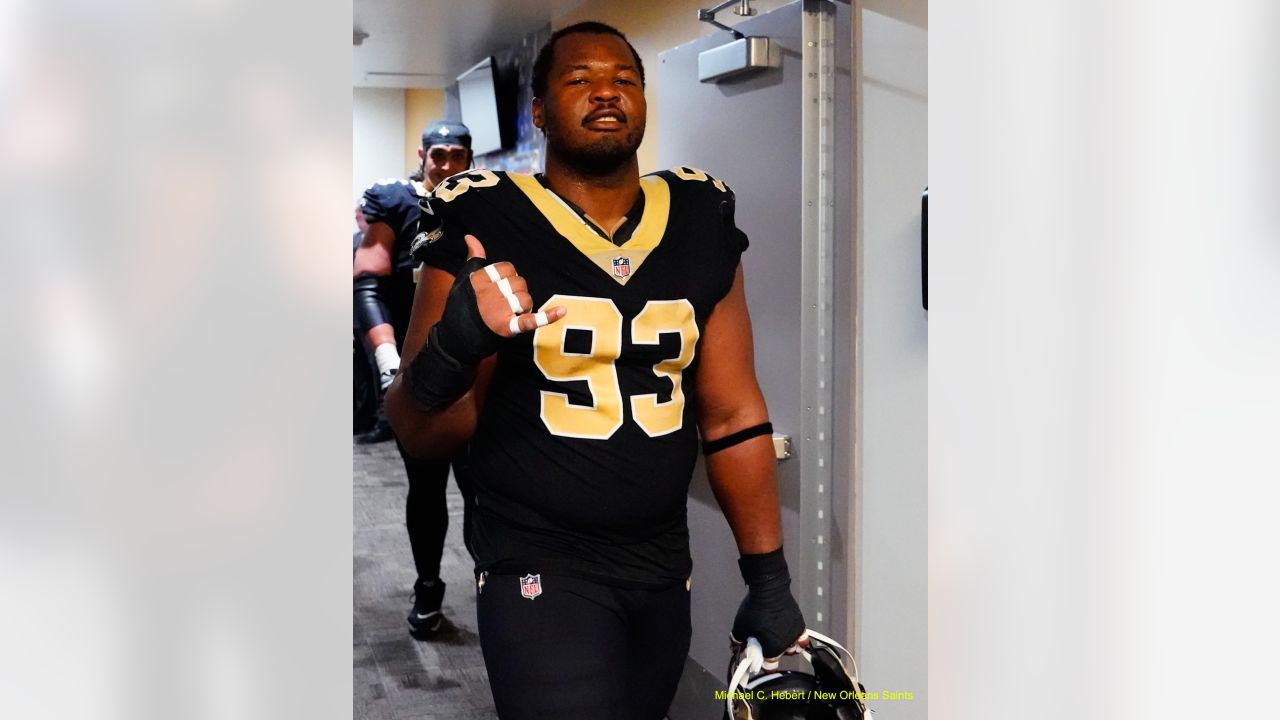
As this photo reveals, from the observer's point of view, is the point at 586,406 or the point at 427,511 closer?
the point at 586,406

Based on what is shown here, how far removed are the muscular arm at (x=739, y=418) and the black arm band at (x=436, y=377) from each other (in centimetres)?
45

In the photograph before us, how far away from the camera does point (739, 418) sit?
1811mm

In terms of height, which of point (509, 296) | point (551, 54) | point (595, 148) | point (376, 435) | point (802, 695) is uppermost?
point (551, 54)

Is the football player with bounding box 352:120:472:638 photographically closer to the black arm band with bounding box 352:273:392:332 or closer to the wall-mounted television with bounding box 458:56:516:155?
the black arm band with bounding box 352:273:392:332

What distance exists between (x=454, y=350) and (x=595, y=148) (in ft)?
1.45

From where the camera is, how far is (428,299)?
5.43 ft

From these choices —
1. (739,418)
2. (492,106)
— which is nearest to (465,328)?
(739,418)

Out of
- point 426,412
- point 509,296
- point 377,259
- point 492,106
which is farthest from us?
point 492,106

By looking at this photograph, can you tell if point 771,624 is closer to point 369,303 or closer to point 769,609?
point 769,609

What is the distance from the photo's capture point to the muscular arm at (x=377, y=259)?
11.1ft
